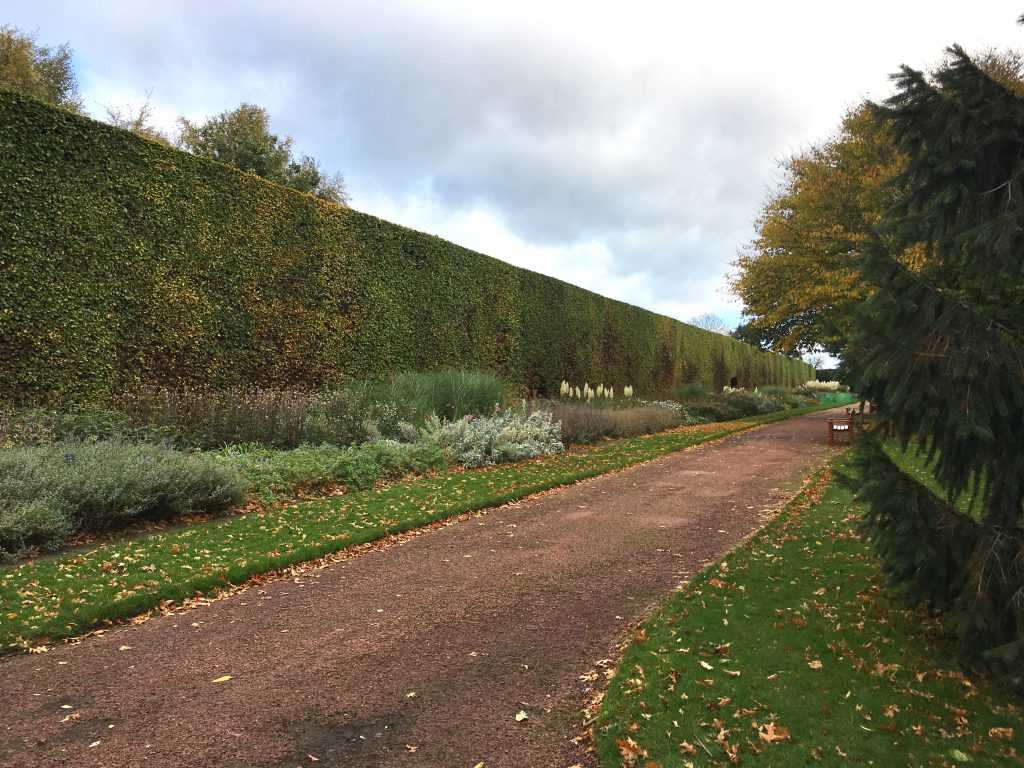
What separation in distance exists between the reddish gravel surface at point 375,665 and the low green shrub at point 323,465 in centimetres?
241

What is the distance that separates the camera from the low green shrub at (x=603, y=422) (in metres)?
13.6

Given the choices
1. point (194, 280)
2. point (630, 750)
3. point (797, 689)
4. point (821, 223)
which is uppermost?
point (821, 223)

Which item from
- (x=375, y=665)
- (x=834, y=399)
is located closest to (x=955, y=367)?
(x=375, y=665)

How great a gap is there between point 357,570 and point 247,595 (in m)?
0.90

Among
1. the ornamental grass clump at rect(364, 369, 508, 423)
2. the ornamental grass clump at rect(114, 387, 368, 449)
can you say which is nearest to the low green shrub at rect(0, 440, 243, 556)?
the ornamental grass clump at rect(114, 387, 368, 449)

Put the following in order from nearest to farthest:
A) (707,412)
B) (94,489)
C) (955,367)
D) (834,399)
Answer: (955,367), (94,489), (707,412), (834,399)

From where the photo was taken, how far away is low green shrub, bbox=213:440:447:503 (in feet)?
25.0

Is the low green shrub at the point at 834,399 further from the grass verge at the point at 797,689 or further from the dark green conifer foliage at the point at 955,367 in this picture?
the dark green conifer foliage at the point at 955,367

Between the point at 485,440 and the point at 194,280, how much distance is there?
5.37 metres

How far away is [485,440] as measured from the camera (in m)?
10.7

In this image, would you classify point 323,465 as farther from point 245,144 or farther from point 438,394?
point 245,144

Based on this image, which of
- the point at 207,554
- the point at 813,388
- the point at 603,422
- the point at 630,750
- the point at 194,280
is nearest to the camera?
the point at 630,750

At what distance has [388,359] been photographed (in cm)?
1373

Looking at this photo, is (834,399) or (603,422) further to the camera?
(834,399)
